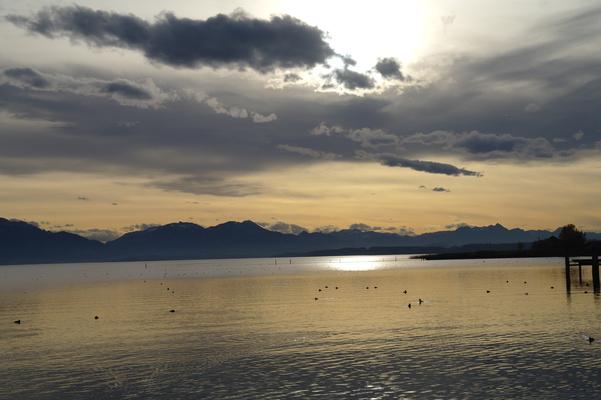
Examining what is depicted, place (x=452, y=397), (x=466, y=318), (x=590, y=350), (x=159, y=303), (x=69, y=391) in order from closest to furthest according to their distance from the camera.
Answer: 1. (x=452, y=397)
2. (x=69, y=391)
3. (x=590, y=350)
4. (x=466, y=318)
5. (x=159, y=303)

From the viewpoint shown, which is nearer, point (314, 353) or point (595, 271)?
point (314, 353)

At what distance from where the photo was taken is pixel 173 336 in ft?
160

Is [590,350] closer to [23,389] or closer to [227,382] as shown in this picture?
[227,382]

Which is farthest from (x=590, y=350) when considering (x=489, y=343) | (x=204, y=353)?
(x=204, y=353)

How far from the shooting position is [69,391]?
30125 millimetres

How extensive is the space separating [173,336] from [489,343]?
935 inches

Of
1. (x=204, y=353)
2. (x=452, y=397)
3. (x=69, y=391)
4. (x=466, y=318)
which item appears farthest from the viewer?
(x=466, y=318)

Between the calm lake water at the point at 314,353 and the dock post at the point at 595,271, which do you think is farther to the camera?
the dock post at the point at 595,271

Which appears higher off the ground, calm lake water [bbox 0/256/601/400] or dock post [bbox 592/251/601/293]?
dock post [bbox 592/251/601/293]

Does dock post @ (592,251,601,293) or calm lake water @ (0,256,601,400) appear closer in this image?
calm lake water @ (0,256,601,400)

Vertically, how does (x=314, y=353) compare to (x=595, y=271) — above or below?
below

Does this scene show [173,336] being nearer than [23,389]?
No

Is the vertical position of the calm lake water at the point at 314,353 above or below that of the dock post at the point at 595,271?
below

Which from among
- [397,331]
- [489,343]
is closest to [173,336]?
[397,331]
